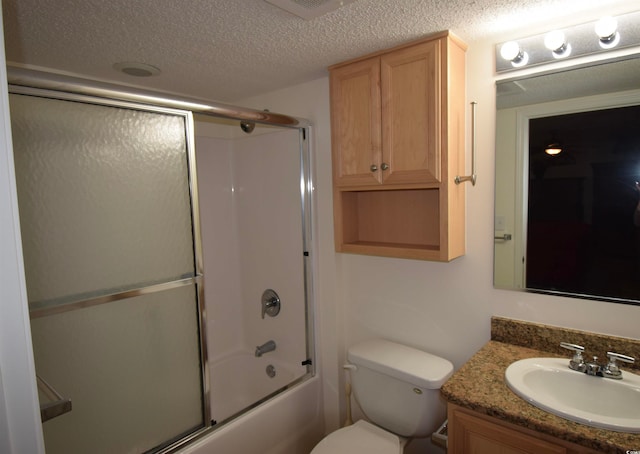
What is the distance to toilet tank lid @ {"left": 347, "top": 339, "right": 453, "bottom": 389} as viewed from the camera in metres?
1.57

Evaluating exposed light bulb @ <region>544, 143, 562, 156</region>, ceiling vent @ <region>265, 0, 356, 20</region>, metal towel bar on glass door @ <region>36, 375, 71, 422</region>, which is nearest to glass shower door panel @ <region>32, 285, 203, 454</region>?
metal towel bar on glass door @ <region>36, 375, 71, 422</region>

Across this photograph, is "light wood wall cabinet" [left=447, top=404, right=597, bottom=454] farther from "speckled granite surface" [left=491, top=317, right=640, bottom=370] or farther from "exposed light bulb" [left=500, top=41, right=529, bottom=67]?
"exposed light bulb" [left=500, top=41, right=529, bottom=67]

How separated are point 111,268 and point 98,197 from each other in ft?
0.87

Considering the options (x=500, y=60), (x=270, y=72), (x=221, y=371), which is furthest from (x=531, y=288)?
(x=221, y=371)

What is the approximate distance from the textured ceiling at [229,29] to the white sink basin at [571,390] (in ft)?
4.27

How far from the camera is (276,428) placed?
75.7 inches

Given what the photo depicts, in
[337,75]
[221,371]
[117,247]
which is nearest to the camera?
[117,247]

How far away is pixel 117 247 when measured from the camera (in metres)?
1.37

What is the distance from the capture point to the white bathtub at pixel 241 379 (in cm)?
250

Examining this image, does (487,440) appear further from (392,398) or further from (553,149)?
(553,149)

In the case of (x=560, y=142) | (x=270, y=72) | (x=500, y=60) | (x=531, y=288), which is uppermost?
(x=270, y=72)

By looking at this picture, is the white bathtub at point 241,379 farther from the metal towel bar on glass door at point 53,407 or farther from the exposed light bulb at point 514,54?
the exposed light bulb at point 514,54

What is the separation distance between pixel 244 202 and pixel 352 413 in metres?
1.58

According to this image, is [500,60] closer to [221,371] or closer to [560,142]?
[560,142]
